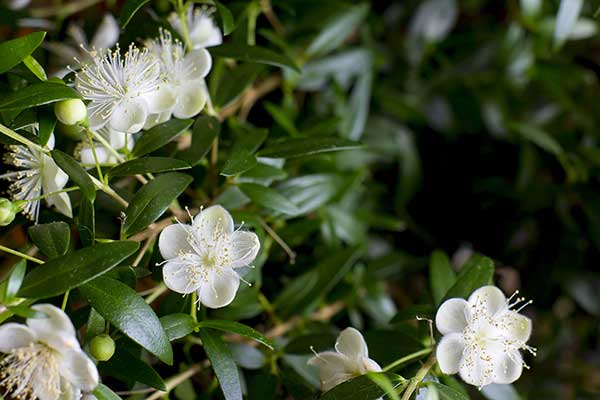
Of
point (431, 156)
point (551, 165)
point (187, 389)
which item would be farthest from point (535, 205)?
point (187, 389)

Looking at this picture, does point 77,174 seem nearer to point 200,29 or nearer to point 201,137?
point 201,137

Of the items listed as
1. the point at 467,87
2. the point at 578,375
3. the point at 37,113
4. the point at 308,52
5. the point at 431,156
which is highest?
the point at 37,113

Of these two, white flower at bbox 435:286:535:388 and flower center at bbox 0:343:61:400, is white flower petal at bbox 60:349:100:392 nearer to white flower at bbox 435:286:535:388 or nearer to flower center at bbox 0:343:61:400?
flower center at bbox 0:343:61:400

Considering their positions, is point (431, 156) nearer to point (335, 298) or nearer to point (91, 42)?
point (335, 298)

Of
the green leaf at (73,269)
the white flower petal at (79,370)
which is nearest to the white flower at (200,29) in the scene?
the green leaf at (73,269)

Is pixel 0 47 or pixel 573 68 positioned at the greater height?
pixel 0 47

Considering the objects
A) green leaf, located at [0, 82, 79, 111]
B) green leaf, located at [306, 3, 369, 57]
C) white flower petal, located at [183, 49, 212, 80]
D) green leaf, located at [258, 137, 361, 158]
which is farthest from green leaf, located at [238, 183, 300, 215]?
green leaf, located at [306, 3, 369, 57]
